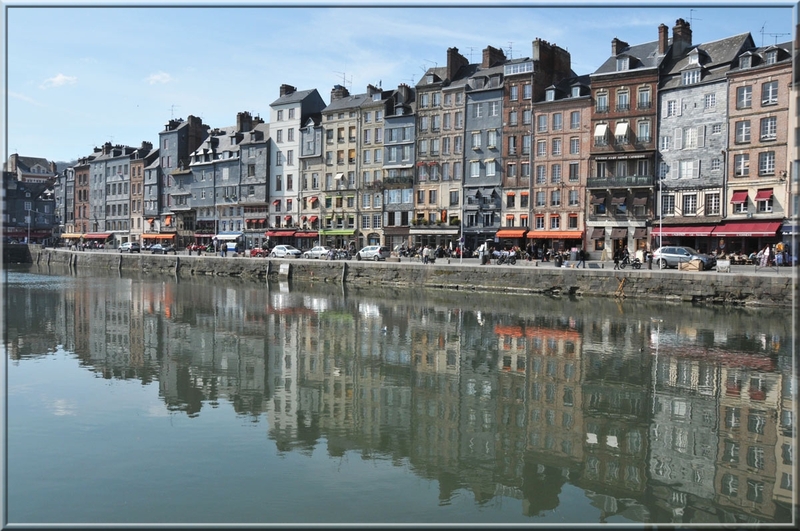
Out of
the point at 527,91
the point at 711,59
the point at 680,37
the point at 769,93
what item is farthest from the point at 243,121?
the point at 769,93

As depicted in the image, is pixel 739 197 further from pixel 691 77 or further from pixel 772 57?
pixel 691 77

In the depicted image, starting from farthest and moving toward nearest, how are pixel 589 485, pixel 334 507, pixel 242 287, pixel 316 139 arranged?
pixel 316 139, pixel 242 287, pixel 589 485, pixel 334 507

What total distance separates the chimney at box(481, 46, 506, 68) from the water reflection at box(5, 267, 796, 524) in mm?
33450

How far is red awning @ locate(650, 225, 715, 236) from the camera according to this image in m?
46.3

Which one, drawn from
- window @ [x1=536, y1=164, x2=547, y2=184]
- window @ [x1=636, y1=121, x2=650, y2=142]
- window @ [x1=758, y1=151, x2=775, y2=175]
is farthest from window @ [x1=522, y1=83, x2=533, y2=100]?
window @ [x1=758, y1=151, x2=775, y2=175]

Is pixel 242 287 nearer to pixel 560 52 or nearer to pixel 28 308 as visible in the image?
pixel 28 308

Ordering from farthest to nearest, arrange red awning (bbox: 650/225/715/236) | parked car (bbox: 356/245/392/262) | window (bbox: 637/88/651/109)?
parked car (bbox: 356/245/392/262) < window (bbox: 637/88/651/109) < red awning (bbox: 650/225/715/236)

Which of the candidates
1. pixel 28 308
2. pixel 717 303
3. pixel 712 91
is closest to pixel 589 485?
pixel 717 303

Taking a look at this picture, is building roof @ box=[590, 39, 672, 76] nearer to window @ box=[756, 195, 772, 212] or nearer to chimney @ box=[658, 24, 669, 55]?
chimney @ box=[658, 24, 669, 55]

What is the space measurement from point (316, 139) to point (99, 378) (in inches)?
2217

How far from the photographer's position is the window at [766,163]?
4412cm

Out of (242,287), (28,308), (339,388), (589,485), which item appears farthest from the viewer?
(242,287)

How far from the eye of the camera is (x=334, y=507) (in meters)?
9.69

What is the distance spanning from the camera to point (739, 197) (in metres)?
45.3
